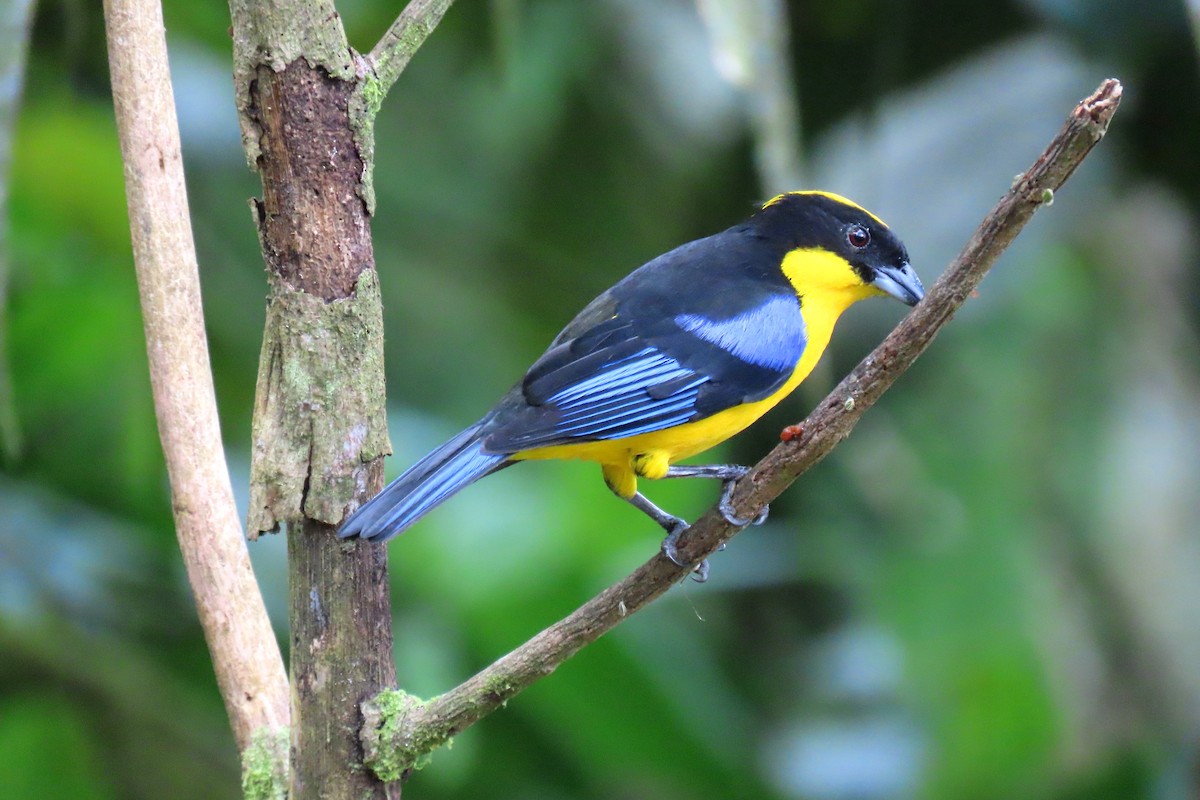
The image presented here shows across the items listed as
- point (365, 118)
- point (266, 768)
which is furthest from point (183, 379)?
point (266, 768)

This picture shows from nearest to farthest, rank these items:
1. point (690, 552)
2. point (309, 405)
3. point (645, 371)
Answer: point (309, 405) < point (690, 552) < point (645, 371)

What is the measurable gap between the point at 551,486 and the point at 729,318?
1304 mm

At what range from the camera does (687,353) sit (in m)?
2.58

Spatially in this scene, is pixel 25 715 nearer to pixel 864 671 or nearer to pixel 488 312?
pixel 488 312

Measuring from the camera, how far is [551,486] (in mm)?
3801

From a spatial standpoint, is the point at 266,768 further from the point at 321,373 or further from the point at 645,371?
the point at 645,371

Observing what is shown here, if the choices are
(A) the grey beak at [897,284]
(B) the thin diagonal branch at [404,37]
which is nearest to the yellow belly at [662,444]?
(A) the grey beak at [897,284]

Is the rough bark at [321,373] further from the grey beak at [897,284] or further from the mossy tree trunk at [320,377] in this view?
the grey beak at [897,284]

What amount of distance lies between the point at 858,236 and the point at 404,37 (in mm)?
1383

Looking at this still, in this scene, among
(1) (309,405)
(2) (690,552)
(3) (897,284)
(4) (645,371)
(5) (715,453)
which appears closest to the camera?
(1) (309,405)

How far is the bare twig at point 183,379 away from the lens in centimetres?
197

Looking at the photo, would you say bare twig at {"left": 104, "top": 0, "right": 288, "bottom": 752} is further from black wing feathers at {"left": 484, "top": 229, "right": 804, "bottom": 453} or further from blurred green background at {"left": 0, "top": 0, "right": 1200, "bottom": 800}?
blurred green background at {"left": 0, "top": 0, "right": 1200, "bottom": 800}

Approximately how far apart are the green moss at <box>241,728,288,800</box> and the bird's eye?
1.71 m

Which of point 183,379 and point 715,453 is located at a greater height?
point 715,453
